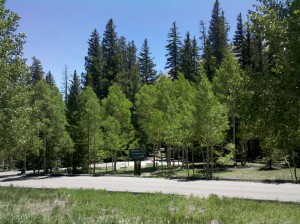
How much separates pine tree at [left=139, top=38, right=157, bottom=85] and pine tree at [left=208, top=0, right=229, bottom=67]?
15992 millimetres

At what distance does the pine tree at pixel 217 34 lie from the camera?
218ft

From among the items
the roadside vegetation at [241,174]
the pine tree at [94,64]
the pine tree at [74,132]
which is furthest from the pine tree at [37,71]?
the roadside vegetation at [241,174]

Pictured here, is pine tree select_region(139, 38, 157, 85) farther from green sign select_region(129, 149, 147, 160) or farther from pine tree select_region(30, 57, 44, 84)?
green sign select_region(129, 149, 147, 160)

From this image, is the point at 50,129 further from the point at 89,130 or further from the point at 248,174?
the point at 248,174

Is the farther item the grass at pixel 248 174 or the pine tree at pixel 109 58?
the pine tree at pixel 109 58

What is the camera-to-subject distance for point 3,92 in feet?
52.9

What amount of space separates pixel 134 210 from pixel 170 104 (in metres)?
24.6

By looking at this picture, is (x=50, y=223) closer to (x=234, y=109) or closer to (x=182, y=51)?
(x=234, y=109)

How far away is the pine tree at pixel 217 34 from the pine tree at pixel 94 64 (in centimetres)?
2317

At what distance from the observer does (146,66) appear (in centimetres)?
8162

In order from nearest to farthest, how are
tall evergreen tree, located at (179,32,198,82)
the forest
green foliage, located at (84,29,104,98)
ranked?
the forest, tall evergreen tree, located at (179,32,198,82), green foliage, located at (84,29,104,98)

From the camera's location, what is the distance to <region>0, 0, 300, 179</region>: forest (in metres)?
7.17

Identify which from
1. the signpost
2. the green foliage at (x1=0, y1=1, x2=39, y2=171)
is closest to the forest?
the green foliage at (x1=0, y1=1, x2=39, y2=171)

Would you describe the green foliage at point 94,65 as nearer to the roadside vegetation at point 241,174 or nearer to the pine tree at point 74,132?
the pine tree at point 74,132
